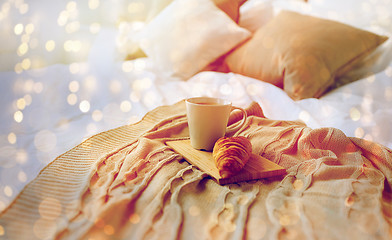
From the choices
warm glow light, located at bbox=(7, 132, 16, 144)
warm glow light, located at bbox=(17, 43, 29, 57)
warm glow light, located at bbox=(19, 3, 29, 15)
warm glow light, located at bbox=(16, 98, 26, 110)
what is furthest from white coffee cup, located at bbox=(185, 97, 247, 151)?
warm glow light, located at bbox=(19, 3, 29, 15)

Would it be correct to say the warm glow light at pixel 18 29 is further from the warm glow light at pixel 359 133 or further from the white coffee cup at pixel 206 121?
the warm glow light at pixel 359 133

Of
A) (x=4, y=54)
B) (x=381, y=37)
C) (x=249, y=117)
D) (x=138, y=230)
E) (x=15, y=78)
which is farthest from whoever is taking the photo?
(x=4, y=54)

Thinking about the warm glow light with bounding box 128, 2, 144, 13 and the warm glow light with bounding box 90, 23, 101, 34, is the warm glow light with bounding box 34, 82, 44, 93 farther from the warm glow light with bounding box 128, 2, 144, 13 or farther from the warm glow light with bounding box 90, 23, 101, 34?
the warm glow light with bounding box 128, 2, 144, 13

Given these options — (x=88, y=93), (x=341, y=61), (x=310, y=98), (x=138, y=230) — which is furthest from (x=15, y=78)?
(x=341, y=61)

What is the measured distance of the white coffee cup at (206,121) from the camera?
615 millimetres

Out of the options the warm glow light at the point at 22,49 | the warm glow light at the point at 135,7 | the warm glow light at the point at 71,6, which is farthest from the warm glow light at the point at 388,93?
the warm glow light at the point at 71,6

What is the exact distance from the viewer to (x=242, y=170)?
0.54 metres

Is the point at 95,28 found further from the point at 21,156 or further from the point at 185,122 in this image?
the point at 21,156

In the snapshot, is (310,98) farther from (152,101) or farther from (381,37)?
(152,101)

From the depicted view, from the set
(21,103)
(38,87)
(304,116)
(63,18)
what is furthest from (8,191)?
(63,18)

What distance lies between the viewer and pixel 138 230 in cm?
41

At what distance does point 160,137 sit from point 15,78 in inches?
23.4

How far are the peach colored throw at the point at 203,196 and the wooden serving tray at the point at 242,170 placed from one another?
0.04 feet

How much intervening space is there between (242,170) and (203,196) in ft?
0.29
